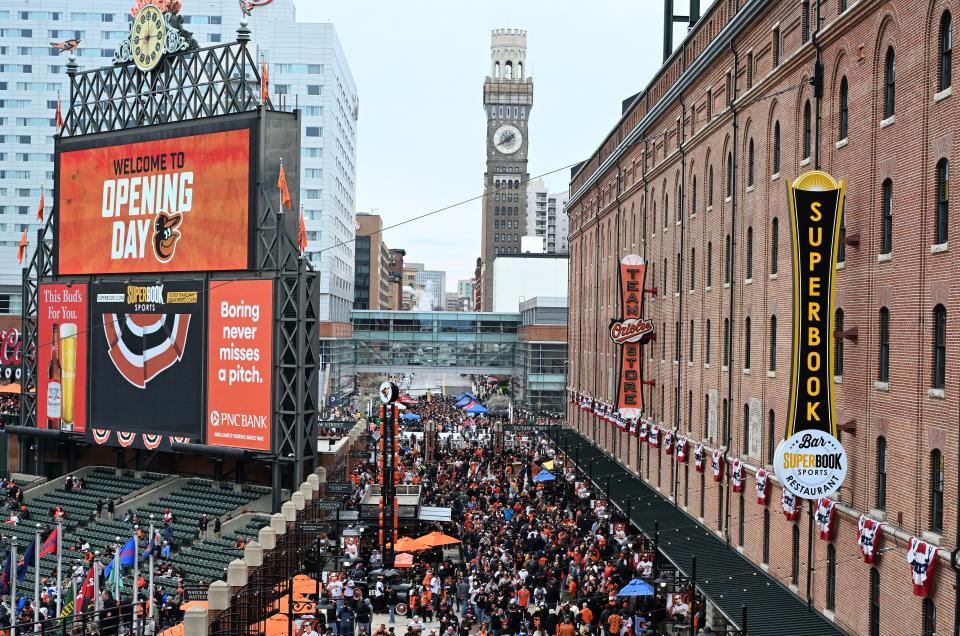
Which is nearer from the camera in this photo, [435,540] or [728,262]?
[728,262]

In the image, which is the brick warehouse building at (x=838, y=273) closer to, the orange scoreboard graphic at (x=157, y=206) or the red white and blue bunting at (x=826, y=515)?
the red white and blue bunting at (x=826, y=515)

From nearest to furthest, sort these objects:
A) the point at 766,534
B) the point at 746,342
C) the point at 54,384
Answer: the point at 766,534 → the point at 746,342 → the point at 54,384

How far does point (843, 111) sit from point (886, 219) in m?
3.82

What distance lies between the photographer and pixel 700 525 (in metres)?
36.3

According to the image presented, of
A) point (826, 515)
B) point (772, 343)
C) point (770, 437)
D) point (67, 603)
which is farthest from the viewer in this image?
point (67, 603)

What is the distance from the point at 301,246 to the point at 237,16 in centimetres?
8860

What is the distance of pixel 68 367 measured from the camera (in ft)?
163

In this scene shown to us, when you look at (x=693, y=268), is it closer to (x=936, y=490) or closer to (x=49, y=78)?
(x=936, y=490)

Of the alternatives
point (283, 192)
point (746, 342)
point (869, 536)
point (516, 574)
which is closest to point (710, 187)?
point (746, 342)

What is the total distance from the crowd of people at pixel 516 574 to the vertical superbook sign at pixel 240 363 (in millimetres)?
6640

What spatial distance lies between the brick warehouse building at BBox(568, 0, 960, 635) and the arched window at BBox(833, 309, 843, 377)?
7 centimetres

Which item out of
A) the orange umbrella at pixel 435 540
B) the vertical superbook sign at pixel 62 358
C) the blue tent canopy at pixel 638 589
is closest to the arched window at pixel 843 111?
the blue tent canopy at pixel 638 589

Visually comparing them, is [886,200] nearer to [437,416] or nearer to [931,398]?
→ [931,398]

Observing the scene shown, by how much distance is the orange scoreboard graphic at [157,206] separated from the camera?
144 ft
